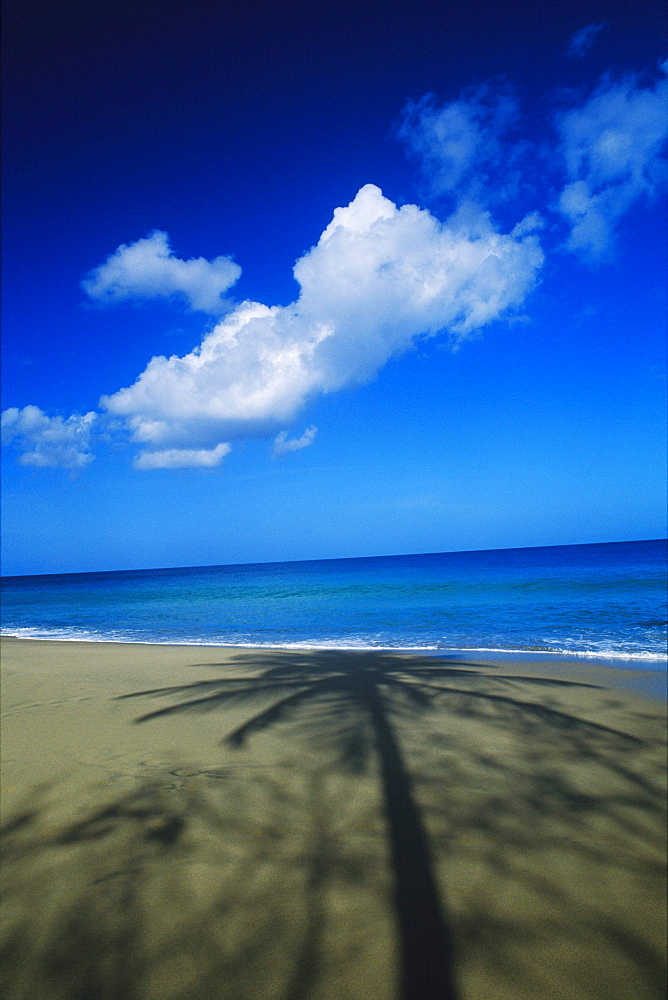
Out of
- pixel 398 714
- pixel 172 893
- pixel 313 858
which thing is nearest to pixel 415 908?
pixel 313 858

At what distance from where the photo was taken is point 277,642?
13711 millimetres

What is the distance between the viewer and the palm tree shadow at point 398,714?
251 cm

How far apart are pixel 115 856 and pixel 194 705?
3.75 m

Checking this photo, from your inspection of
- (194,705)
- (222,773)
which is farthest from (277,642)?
(222,773)

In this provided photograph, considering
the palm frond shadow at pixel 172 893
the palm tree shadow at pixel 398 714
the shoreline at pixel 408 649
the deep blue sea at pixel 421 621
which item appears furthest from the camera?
the deep blue sea at pixel 421 621

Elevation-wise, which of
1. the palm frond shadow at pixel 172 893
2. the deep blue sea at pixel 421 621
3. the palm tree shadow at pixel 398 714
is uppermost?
the palm frond shadow at pixel 172 893

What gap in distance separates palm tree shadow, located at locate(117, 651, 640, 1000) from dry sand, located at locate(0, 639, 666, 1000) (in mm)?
77

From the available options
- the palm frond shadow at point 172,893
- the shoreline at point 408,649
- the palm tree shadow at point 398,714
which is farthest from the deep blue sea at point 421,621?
the palm frond shadow at point 172,893

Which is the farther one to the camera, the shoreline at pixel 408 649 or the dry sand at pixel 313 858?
the shoreline at pixel 408 649

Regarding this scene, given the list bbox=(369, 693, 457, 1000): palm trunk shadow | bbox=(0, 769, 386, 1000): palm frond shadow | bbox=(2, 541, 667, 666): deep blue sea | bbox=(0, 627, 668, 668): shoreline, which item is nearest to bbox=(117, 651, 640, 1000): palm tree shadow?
bbox=(369, 693, 457, 1000): palm trunk shadow

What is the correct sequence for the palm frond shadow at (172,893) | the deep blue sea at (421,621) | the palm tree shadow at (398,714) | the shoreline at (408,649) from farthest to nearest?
the deep blue sea at (421,621) < the shoreline at (408,649) < the palm tree shadow at (398,714) < the palm frond shadow at (172,893)

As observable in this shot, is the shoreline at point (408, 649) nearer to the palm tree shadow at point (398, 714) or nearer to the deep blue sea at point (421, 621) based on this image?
the deep blue sea at point (421, 621)

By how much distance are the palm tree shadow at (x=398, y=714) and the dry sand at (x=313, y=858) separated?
0.25ft

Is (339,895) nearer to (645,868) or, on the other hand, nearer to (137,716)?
(645,868)
